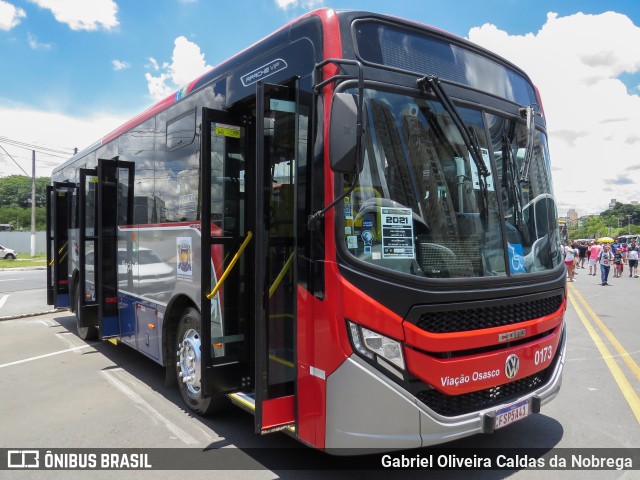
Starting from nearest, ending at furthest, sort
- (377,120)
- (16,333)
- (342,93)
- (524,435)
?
(342,93) < (377,120) < (524,435) < (16,333)

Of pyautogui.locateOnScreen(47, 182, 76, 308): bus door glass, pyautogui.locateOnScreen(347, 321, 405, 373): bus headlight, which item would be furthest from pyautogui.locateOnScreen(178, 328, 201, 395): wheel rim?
pyautogui.locateOnScreen(47, 182, 76, 308): bus door glass

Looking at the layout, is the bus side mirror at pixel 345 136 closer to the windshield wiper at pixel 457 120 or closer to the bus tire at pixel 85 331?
the windshield wiper at pixel 457 120

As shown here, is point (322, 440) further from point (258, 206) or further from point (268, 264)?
point (258, 206)

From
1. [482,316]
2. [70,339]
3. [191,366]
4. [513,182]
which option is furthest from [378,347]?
[70,339]

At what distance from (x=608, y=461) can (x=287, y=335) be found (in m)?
2.73

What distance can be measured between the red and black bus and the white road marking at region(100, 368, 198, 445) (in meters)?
0.76

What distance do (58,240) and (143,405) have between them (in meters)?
5.49

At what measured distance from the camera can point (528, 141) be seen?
160 inches

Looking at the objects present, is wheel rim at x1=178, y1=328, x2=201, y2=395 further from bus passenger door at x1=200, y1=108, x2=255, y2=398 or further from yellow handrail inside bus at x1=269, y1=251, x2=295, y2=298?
yellow handrail inside bus at x1=269, y1=251, x2=295, y2=298

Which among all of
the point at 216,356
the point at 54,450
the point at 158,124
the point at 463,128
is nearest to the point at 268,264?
the point at 216,356

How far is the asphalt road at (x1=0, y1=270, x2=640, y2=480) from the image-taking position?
3887mm

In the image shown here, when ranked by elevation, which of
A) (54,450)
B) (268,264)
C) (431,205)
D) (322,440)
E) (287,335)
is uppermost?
(431,205)

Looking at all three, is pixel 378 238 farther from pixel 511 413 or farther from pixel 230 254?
pixel 511 413

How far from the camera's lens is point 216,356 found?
4.09m
